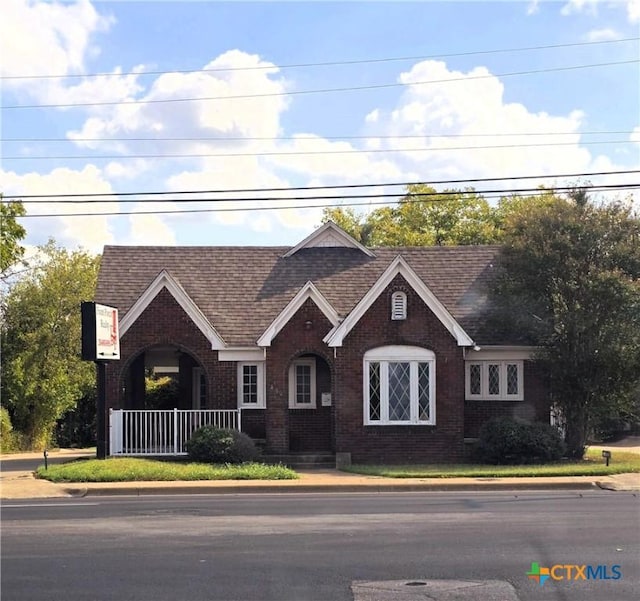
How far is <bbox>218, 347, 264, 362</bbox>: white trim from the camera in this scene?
24.6 m

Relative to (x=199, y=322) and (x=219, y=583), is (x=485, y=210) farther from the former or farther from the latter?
(x=219, y=583)

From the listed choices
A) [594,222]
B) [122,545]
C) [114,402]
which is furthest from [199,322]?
[122,545]

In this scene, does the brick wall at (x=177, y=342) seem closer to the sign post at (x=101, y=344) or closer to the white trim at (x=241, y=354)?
the white trim at (x=241, y=354)

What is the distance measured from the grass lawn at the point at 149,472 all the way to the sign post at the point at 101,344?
→ 1.90m

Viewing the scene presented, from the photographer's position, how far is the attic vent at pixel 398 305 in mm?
23375

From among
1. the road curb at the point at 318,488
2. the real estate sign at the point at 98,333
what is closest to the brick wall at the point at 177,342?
the real estate sign at the point at 98,333

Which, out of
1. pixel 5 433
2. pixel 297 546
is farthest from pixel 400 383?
pixel 5 433

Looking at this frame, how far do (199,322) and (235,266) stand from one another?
355 centimetres

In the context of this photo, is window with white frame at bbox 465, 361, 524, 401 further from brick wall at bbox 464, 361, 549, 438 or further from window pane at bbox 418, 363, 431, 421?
window pane at bbox 418, 363, 431, 421

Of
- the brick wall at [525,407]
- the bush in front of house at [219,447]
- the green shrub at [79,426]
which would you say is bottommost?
the green shrub at [79,426]

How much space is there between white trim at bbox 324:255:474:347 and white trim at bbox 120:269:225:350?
3.54m

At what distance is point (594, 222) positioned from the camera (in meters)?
22.9

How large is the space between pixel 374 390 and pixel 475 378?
3.47 metres

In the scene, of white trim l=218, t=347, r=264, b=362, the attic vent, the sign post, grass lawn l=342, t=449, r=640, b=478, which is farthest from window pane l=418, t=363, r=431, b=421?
the sign post
